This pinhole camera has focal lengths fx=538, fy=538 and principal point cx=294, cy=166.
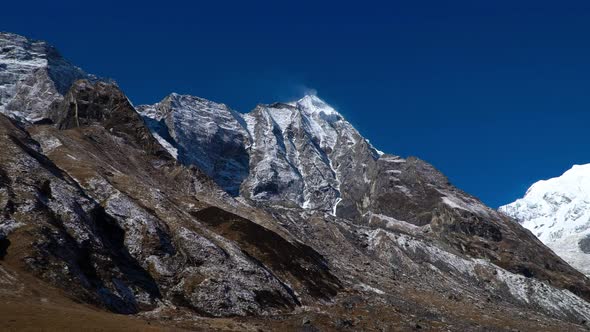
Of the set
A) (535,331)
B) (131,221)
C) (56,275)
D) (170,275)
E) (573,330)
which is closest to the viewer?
(56,275)

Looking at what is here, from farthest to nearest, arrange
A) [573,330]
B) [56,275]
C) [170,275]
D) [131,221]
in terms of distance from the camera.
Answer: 1. [573,330]
2. [131,221]
3. [170,275]
4. [56,275]

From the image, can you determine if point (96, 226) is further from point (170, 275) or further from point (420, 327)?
point (420, 327)

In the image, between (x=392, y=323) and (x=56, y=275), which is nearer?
(x=56, y=275)

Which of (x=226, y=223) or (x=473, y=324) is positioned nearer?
(x=473, y=324)

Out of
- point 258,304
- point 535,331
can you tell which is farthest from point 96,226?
point 535,331

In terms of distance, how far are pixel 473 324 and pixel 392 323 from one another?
35028 mm

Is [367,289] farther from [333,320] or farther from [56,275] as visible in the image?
[56,275]

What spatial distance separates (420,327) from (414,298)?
1837 inches

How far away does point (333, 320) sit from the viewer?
119375mm

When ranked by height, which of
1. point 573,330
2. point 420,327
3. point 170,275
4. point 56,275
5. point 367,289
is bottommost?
point 56,275

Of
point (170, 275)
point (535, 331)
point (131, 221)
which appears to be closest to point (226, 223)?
point (131, 221)

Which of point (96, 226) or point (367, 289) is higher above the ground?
point (367, 289)

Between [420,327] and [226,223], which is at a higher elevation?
[226,223]

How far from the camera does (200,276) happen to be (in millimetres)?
115750
